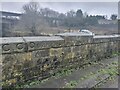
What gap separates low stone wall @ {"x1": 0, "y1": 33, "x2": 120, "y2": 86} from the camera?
3711mm

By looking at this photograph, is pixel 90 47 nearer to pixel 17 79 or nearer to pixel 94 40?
pixel 94 40

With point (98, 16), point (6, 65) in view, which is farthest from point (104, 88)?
point (98, 16)

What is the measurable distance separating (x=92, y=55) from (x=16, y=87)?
4.04 m

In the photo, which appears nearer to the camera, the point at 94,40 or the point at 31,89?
the point at 31,89

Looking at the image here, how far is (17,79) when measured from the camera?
394 centimetres

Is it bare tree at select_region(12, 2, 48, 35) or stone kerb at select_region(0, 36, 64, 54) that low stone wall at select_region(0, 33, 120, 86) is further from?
bare tree at select_region(12, 2, 48, 35)

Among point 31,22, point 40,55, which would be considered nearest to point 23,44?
point 40,55

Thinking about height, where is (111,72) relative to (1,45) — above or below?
below

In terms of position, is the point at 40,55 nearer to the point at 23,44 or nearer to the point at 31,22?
the point at 23,44

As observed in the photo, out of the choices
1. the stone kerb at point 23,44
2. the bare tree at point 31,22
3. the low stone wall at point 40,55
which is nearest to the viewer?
the stone kerb at point 23,44

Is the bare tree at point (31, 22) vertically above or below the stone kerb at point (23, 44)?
above

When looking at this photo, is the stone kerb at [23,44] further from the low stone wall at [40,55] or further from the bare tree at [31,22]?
the bare tree at [31,22]

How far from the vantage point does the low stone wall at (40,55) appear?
12.2 feet

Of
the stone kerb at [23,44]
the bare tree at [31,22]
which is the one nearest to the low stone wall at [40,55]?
the stone kerb at [23,44]
